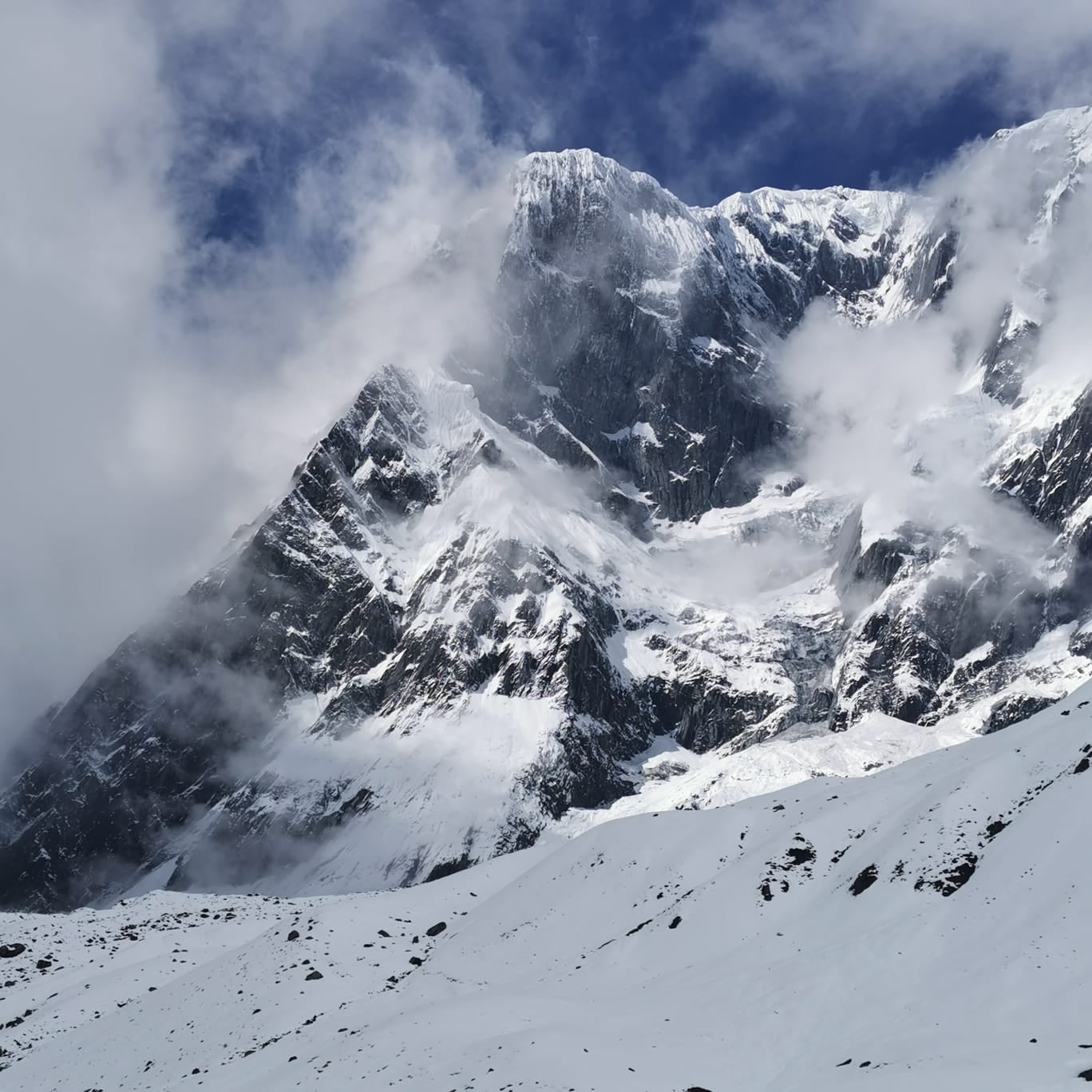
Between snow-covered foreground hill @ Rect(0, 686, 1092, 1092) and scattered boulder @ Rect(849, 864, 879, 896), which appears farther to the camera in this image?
scattered boulder @ Rect(849, 864, 879, 896)

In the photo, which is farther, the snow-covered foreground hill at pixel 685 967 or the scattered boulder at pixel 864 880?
the scattered boulder at pixel 864 880

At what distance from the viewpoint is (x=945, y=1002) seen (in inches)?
1401

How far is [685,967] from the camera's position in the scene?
164ft

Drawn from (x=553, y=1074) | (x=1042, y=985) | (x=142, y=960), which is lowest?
(x=1042, y=985)

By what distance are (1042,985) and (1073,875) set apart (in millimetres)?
5986

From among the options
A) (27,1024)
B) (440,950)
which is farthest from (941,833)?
→ (27,1024)

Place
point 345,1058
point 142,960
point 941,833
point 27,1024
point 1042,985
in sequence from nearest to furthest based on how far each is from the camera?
1. point 1042,985
2. point 345,1058
3. point 941,833
4. point 27,1024
5. point 142,960

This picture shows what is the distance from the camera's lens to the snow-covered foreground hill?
1385 inches

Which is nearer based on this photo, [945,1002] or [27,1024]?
[945,1002]

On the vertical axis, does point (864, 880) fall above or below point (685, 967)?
above

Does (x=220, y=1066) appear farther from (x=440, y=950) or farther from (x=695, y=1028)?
(x=695, y=1028)

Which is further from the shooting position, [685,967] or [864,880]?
[685,967]

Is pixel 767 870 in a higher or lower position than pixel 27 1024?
lower

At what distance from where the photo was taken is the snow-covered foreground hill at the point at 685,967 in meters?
35.2
